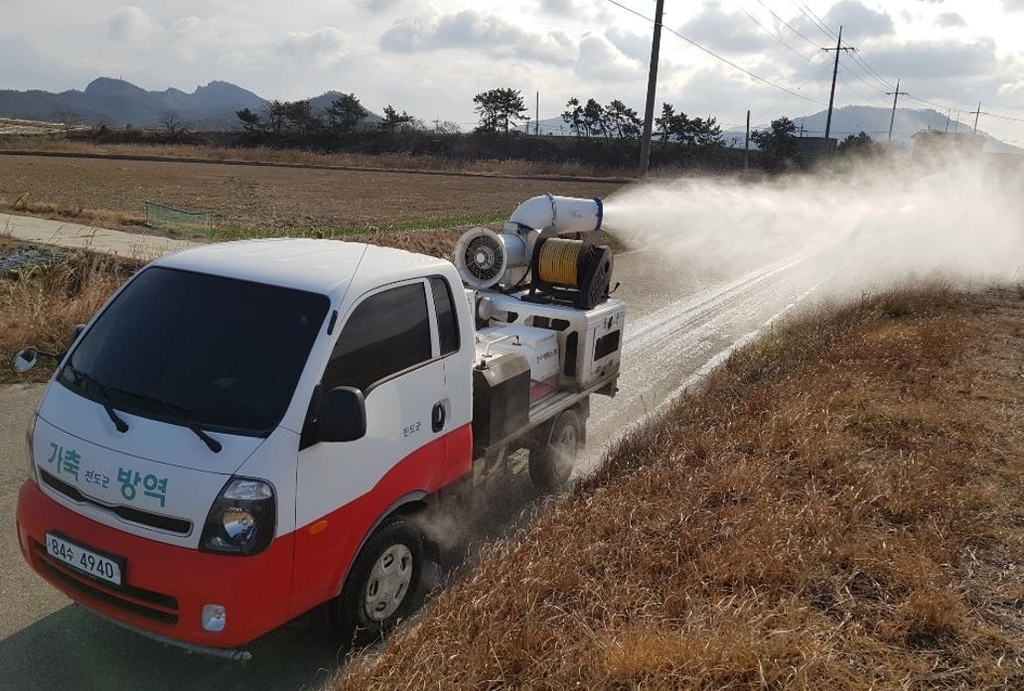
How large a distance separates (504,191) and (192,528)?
35873 millimetres

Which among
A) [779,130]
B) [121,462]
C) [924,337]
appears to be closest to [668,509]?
[121,462]

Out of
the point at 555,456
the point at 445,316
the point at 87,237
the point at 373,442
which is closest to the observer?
the point at 373,442

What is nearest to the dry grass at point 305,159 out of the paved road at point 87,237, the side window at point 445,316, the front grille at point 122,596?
the paved road at point 87,237

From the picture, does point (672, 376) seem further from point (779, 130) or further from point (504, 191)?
point (779, 130)

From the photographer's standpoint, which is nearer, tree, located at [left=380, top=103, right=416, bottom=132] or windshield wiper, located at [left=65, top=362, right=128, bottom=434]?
windshield wiper, located at [left=65, top=362, right=128, bottom=434]

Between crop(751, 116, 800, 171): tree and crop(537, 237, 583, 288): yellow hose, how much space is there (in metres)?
65.5

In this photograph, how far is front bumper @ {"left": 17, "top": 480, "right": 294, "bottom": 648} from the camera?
11.2 feet

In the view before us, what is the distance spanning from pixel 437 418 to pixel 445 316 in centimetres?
66

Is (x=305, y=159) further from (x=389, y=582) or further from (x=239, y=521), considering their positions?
(x=239, y=521)

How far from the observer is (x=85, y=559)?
143 inches

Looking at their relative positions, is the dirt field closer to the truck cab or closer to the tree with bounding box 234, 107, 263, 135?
the truck cab

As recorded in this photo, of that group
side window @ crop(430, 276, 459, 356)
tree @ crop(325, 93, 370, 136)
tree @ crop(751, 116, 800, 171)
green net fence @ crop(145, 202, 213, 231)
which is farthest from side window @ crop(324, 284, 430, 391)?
tree @ crop(325, 93, 370, 136)

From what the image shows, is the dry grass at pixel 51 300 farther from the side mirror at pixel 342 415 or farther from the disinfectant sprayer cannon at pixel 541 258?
the side mirror at pixel 342 415

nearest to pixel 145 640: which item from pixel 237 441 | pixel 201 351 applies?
pixel 237 441
